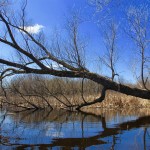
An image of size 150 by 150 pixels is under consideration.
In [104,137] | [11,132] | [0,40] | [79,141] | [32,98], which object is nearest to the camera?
[79,141]

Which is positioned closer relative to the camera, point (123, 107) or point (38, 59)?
point (38, 59)

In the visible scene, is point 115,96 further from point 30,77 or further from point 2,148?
point 2,148

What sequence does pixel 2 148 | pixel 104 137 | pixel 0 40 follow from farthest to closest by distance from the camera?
pixel 0 40
pixel 104 137
pixel 2 148

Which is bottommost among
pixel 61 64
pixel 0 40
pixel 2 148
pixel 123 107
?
pixel 2 148

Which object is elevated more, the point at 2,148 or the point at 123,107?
the point at 123,107

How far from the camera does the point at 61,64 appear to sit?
15.8 metres

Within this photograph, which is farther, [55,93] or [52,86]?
[52,86]

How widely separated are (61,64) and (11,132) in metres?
6.09

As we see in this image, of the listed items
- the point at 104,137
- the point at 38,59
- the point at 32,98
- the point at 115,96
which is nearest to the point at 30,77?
the point at 32,98

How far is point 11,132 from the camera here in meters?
10.5

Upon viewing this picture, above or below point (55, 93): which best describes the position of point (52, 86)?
above

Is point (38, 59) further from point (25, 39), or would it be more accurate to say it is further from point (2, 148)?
point (2, 148)

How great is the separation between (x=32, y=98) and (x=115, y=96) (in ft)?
22.3

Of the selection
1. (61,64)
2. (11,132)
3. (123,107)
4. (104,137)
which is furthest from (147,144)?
(123,107)
